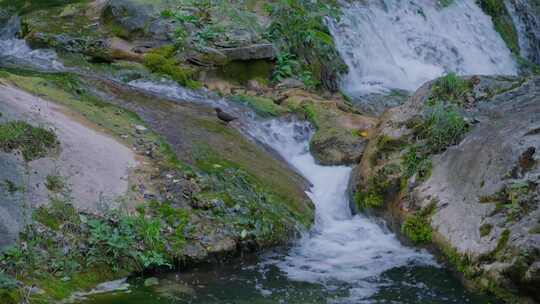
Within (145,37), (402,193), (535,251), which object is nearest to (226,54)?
(145,37)

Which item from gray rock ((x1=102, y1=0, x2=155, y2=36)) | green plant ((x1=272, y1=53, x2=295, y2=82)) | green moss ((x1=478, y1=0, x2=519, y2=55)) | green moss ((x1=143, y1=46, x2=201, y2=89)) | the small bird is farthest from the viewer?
green moss ((x1=478, y1=0, x2=519, y2=55))

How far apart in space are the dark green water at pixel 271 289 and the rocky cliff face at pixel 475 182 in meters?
0.29

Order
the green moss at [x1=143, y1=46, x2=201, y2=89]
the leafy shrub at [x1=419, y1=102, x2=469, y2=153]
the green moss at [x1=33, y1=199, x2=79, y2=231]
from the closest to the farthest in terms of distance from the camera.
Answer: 1. the green moss at [x1=33, y1=199, x2=79, y2=231]
2. the leafy shrub at [x1=419, y1=102, x2=469, y2=153]
3. the green moss at [x1=143, y1=46, x2=201, y2=89]

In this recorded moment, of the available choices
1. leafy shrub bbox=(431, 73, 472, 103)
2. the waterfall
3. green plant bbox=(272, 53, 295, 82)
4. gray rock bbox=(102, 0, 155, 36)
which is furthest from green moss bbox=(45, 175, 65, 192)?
the waterfall

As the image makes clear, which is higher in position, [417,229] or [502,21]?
[502,21]

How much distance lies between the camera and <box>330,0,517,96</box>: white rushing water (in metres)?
15.0

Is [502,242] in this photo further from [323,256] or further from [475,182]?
[323,256]

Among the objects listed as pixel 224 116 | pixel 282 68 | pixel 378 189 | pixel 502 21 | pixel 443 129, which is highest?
pixel 502 21

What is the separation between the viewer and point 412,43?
17047mm

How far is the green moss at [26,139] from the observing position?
21.0 ft

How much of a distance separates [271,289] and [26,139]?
2.86 m

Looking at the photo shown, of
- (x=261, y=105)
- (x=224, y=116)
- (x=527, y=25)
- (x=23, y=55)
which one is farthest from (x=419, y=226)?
(x=527, y=25)

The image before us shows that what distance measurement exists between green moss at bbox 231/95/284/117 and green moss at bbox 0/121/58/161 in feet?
14.4

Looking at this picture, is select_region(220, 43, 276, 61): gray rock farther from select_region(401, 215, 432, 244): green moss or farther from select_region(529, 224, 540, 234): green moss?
select_region(529, 224, 540, 234): green moss
